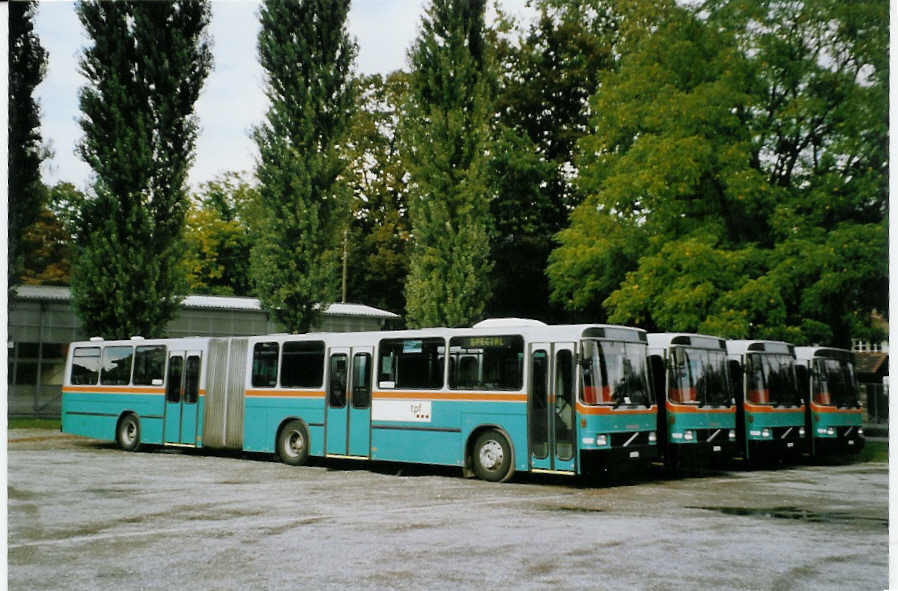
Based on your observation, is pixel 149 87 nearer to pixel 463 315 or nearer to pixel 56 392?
pixel 56 392

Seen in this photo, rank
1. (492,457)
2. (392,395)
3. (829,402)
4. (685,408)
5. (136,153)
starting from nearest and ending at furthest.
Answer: (492,457) < (685,408) < (392,395) < (829,402) < (136,153)

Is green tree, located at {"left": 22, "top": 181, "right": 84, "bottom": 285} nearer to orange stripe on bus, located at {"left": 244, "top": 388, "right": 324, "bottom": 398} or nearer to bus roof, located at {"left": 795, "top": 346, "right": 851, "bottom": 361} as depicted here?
orange stripe on bus, located at {"left": 244, "top": 388, "right": 324, "bottom": 398}

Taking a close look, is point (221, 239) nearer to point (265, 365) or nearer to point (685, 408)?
point (265, 365)

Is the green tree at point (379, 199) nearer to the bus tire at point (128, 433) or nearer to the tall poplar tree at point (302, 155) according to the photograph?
the tall poplar tree at point (302, 155)

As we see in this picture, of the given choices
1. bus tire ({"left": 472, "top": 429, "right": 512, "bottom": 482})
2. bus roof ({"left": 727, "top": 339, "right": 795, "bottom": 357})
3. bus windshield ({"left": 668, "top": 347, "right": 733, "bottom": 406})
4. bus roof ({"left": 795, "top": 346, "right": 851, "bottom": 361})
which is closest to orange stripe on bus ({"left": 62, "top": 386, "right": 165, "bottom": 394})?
bus tire ({"left": 472, "top": 429, "right": 512, "bottom": 482})

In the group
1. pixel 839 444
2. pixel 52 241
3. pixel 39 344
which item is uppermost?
pixel 52 241

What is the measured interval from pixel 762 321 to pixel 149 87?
45.4 feet

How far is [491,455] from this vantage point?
50.9 ft

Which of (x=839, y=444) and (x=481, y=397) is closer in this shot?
(x=481, y=397)

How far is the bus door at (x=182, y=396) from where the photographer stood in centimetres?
2058

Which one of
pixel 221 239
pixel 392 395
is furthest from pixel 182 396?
pixel 221 239

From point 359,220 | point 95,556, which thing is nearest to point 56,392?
point 95,556

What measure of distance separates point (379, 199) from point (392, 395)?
64.7 ft

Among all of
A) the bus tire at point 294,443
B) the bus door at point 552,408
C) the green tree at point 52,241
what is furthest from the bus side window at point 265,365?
the bus door at point 552,408
